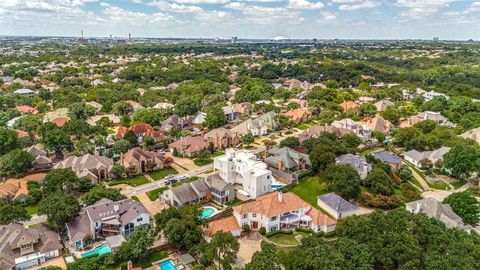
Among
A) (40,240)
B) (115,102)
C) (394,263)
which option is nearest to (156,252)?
(40,240)

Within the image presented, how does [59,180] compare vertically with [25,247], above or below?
above

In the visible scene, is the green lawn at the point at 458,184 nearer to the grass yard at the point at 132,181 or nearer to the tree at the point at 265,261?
the tree at the point at 265,261

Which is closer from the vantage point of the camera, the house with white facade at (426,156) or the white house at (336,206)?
the white house at (336,206)

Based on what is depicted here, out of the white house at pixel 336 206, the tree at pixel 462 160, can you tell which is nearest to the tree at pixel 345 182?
the white house at pixel 336 206

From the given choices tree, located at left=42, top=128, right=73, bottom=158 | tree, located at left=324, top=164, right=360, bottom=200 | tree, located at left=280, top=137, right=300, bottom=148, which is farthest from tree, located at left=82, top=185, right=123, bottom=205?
tree, located at left=280, top=137, right=300, bottom=148

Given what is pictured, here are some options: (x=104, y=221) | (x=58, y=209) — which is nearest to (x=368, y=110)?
(x=104, y=221)

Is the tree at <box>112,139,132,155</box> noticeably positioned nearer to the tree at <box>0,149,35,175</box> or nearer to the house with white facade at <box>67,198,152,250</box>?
the tree at <box>0,149,35,175</box>

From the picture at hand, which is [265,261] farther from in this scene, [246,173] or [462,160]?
[462,160]

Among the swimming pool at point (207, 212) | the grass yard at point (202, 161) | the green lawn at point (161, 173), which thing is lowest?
the swimming pool at point (207, 212)

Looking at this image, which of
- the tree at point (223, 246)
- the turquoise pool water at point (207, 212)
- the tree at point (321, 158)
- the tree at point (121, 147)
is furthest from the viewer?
the tree at point (121, 147)
